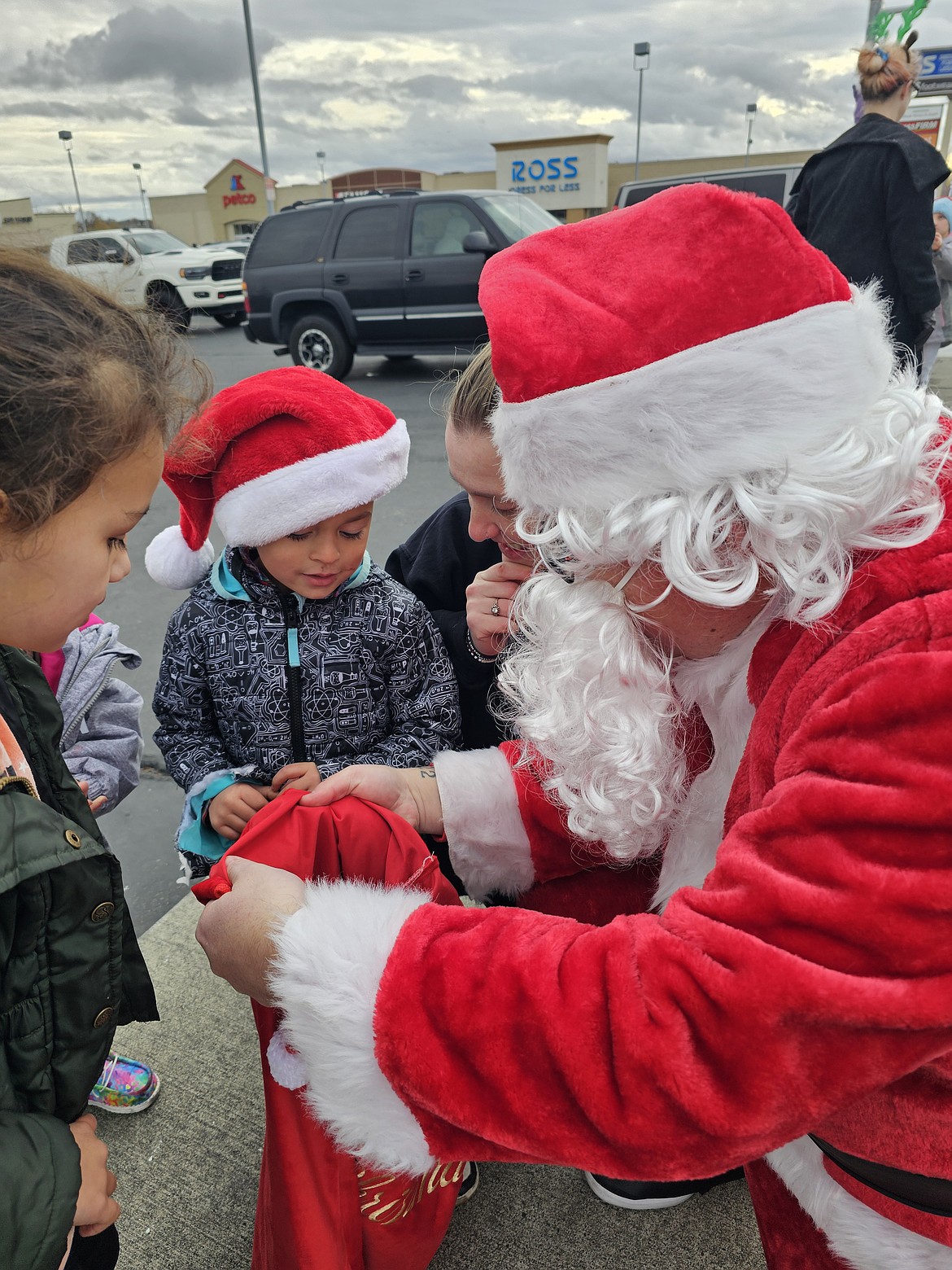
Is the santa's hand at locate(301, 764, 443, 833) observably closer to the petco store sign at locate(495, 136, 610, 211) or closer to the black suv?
the black suv

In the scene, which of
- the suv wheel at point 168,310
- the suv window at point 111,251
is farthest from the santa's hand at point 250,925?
the suv window at point 111,251

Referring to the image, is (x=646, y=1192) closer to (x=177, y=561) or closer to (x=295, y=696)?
(x=295, y=696)

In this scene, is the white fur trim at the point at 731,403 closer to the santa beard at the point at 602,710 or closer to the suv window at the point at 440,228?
the santa beard at the point at 602,710

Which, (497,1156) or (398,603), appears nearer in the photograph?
(497,1156)

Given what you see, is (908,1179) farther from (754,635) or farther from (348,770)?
(348,770)

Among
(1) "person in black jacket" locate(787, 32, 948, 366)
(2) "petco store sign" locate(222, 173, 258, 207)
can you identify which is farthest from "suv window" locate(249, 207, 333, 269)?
(2) "petco store sign" locate(222, 173, 258, 207)

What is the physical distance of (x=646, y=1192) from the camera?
1.74 meters

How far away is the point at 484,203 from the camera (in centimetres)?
909

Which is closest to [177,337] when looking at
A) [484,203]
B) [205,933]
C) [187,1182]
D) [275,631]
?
[275,631]

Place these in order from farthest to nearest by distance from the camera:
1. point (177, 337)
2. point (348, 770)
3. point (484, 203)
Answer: point (484, 203), point (348, 770), point (177, 337)

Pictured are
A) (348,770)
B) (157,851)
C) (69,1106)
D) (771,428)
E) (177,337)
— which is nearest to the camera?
(771,428)

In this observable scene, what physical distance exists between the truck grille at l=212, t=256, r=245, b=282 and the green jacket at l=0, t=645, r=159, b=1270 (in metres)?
16.8

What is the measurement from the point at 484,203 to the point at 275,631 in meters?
8.53

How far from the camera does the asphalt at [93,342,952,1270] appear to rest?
1686mm
